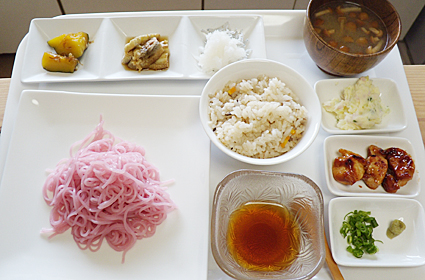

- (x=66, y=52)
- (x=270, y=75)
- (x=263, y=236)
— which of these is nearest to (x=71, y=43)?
(x=66, y=52)

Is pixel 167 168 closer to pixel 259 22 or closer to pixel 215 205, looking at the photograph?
pixel 215 205

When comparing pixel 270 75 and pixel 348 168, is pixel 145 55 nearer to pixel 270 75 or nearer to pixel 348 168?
pixel 270 75

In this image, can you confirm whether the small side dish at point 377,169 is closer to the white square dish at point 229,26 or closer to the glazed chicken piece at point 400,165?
the glazed chicken piece at point 400,165

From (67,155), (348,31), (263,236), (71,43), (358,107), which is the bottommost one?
(263,236)

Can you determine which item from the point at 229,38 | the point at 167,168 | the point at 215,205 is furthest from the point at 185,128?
the point at 229,38

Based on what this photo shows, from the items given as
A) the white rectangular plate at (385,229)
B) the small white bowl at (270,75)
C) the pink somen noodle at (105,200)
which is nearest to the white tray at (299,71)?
the white rectangular plate at (385,229)

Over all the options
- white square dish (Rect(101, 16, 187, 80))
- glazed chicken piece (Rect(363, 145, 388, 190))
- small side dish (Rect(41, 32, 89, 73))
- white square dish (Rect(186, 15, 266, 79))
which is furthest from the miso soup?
small side dish (Rect(41, 32, 89, 73))
